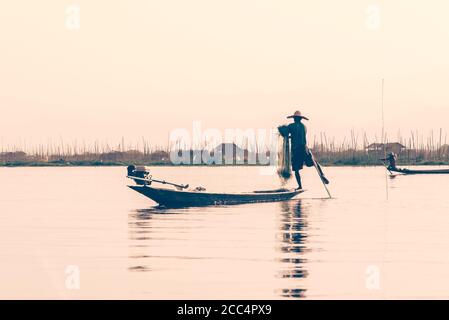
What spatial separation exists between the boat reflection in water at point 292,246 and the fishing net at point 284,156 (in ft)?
7.99

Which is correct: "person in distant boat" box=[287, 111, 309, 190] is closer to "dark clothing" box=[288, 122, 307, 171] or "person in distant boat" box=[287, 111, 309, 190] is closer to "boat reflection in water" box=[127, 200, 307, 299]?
"dark clothing" box=[288, 122, 307, 171]

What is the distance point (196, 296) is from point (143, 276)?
1.37 metres

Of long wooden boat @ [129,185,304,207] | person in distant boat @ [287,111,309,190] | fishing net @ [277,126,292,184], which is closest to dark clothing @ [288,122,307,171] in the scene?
person in distant boat @ [287,111,309,190]

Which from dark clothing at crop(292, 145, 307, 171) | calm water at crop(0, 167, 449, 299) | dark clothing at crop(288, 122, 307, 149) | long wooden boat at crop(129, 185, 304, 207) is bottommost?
calm water at crop(0, 167, 449, 299)

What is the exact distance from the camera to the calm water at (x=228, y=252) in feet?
32.7

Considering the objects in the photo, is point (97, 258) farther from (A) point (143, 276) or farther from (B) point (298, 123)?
(B) point (298, 123)

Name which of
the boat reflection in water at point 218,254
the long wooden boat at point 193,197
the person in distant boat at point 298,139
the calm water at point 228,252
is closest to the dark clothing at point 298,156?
the person in distant boat at point 298,139

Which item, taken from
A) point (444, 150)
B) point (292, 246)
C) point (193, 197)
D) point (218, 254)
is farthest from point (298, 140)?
point (444, 150)

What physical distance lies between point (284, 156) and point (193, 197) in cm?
370

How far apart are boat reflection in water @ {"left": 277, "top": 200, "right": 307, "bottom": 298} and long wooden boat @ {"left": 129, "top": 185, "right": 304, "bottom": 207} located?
1152mm

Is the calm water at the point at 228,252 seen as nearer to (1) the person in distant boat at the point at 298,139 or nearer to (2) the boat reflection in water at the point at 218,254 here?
(2) the boat reflection in water at the point at 218,254

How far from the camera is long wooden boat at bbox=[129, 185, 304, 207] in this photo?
815 inches

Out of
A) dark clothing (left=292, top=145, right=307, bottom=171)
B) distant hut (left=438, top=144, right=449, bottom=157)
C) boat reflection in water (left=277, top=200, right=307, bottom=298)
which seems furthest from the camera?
distant hut (left=438, top=144, right=449, bottom=157)

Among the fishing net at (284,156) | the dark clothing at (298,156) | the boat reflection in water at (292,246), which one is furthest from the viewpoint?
the fishing net at (284,156)
